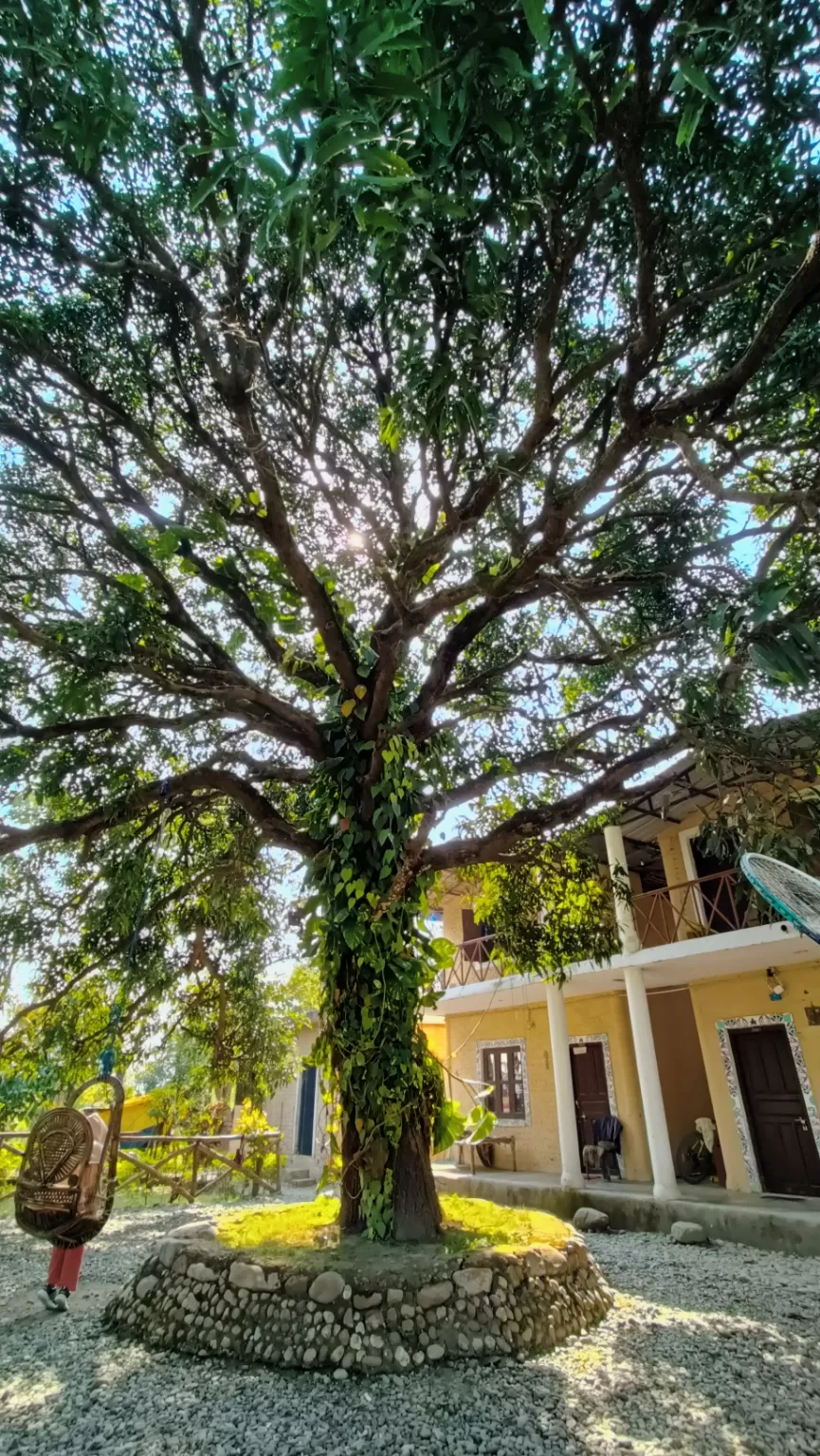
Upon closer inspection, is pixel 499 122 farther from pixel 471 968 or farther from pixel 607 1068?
pixel 607 1068

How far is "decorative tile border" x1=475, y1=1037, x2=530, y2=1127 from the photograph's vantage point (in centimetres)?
1316

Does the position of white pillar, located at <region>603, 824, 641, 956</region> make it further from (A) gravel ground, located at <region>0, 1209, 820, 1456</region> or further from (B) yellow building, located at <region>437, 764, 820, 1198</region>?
(A) gravel ground, located at <region>0, 1209, 820, 1456</region>

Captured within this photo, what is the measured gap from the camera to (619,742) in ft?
22.0

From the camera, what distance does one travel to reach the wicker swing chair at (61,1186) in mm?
4805

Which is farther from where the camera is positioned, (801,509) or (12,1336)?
(12,1336)

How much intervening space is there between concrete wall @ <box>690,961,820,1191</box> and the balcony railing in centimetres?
83

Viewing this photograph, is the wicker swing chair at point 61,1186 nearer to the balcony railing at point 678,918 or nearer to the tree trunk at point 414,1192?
the tree trunk at point 414,1192

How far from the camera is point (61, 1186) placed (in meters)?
4.82

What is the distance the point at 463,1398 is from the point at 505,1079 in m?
10.9

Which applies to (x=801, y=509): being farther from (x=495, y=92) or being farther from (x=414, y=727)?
(x=414, y=727)

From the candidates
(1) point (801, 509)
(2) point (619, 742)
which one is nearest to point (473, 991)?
(2) point (619, 742)

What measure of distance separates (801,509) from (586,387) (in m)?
2.69

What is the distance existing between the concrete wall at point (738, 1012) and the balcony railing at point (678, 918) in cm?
83

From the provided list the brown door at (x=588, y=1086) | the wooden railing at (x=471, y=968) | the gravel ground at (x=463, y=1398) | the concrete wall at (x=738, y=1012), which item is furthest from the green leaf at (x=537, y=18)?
the brown door at (x=588, y=1086)
